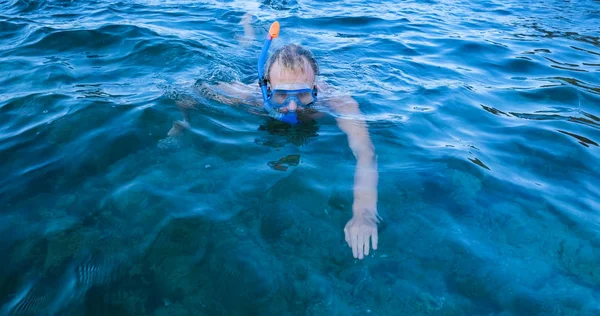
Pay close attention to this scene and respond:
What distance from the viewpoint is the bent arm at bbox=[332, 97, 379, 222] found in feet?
9.43

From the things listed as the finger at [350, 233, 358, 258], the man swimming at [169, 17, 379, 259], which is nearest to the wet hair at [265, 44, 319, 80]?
the man swimming at [169, 17, 379, 259]

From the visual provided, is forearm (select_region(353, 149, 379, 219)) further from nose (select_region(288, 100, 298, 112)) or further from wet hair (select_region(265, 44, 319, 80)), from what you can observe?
wet hair (select_region(265, 44, 319, 80))

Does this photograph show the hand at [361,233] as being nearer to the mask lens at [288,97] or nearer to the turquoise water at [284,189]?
the turquoise water at [284,189]

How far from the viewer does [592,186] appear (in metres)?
3.20

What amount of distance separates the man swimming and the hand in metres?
0.15

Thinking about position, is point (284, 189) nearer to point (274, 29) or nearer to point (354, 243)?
point (354, 243)

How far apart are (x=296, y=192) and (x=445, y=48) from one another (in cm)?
463

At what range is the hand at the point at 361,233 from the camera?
98.9 inches

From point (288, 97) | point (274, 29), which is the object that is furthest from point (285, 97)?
point (274, 29)

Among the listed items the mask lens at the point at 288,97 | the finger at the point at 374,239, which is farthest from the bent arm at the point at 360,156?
the mask lens at the point at 288,97

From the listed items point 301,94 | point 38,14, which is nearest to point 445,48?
point 301,94

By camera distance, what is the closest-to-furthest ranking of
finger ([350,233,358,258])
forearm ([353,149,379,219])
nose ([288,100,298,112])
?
finger ([350,233,358,258]), forearm ([353,149,379,219]), nose ([288,100,298,112])

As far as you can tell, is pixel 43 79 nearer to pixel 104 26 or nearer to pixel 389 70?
pixel 104 26

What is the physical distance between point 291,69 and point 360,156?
1.06 metres
